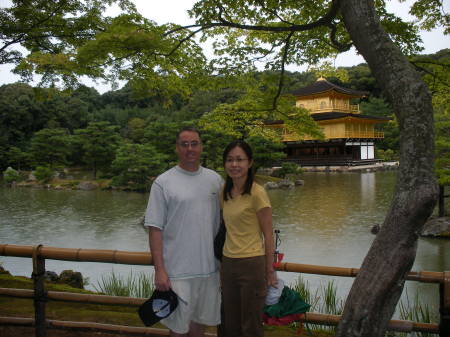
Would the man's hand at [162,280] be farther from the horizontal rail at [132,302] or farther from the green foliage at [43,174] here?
the green foliage at [43,174]

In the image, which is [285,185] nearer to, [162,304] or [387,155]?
[387,155]

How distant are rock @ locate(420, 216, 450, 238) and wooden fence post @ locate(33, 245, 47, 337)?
6318 millimetres

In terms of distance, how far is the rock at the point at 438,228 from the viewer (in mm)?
6629

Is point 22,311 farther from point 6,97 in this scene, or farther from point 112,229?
point 6,97

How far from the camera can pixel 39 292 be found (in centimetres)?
199

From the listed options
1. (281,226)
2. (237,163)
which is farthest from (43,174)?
(237,163)

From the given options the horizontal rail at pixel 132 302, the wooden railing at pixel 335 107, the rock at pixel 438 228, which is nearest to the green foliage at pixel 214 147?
the wooden railing at pixel 335 107

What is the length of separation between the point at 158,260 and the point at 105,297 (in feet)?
2.72

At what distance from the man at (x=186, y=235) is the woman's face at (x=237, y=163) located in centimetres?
10

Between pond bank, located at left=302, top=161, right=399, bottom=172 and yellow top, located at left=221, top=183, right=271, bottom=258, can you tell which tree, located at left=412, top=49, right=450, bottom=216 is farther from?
pond bank, located at left=302, top=161, right=399, bottom=172

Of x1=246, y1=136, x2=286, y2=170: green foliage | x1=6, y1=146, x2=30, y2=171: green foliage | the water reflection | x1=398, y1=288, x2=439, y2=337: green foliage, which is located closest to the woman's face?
x1=398, y1=288, x2=439, y2=337: green foliage

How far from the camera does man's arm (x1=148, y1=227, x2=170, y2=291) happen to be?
5.06 feet

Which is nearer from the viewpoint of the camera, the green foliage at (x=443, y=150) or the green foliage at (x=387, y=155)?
the green foliage at (x=443, y=150)

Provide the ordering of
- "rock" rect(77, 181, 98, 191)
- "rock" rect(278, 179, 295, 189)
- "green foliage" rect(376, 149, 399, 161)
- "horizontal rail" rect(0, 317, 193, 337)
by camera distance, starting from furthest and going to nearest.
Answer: "green foliage" rect(376, 149, 399, 161)
"rock" rect(77, 181, 98, 191)
"rock" rect(278, 179, 295, 189)
"horizontal rail" rect(0, 317, 193, 337)
